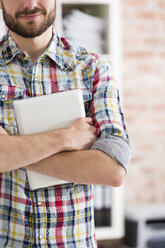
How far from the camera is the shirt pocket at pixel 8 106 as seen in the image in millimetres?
1135

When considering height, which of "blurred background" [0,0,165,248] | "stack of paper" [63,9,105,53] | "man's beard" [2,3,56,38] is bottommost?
"blurred background" [0,0,165,248]

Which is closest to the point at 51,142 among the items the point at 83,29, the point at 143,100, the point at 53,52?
the point at 53,52

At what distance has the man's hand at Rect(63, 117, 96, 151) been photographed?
107 centimetres

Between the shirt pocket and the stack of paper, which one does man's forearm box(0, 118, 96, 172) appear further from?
the stack of paper

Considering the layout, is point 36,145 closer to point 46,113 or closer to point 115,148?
point 46,113

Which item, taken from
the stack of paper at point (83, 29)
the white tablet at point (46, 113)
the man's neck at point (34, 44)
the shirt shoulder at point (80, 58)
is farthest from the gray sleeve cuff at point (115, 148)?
the stack of paper at point (83, 29)

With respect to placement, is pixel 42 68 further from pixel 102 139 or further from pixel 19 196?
pixel 19 196

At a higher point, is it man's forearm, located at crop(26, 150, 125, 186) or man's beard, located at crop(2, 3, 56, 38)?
man's beard, located at crop(2, 3, 56, 38)

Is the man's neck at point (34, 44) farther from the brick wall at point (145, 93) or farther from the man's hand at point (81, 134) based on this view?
the brick wall at point (145, 93)

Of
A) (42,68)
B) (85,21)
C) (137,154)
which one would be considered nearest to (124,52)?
(85,21)

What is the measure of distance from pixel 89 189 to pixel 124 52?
2161 millimetres

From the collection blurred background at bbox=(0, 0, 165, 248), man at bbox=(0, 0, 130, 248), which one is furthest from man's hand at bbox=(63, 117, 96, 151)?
blurred background at bbox=(0, 0, 165, 248)

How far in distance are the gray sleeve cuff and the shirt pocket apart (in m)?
0.25

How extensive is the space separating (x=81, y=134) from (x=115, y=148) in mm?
107
